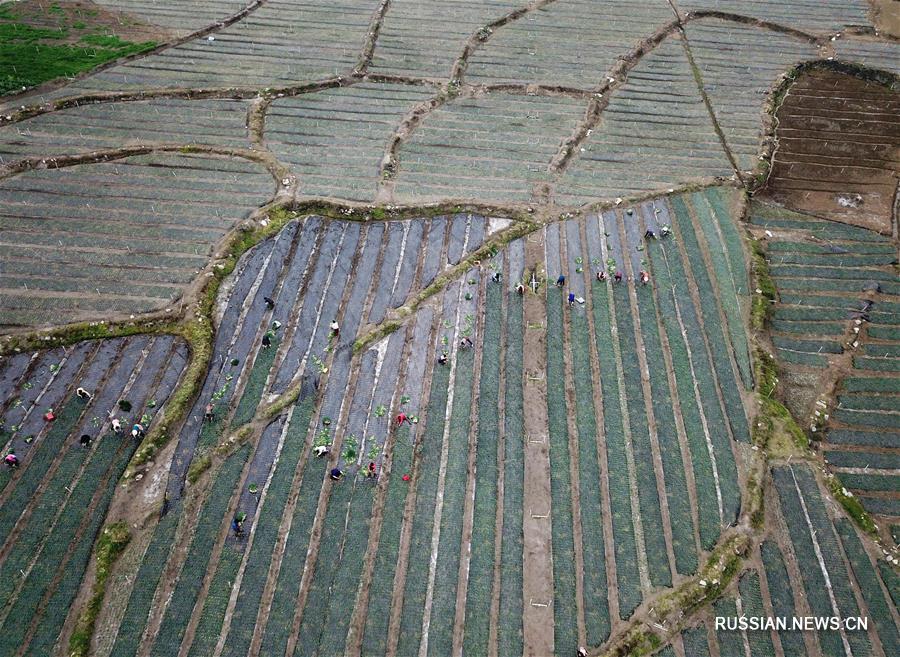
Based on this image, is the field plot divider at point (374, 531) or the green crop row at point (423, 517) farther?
the green crop row at point (423, 517)

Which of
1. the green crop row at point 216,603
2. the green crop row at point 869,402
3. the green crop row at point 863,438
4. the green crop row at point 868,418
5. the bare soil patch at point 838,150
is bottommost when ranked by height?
the green crop row at point 216,603

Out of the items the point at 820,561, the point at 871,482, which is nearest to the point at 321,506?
the point at 820,561

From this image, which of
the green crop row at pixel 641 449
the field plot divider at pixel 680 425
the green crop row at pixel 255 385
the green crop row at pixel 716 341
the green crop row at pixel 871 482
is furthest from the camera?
the green crop row at pixel 716 341

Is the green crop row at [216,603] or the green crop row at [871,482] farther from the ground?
the green crop row at [871,482]

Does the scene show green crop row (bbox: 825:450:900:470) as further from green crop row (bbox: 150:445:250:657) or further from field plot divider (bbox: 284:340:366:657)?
green crop row (bbox: 150:445:250:657)

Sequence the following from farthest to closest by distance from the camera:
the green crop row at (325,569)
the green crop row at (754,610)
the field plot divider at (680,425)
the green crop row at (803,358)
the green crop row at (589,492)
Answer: the green crop row at (803,358) → the field plot divider at (680,425) → the green crop row at (589,492) → the green crop row at (754,610) → the green crop row at (325,569)

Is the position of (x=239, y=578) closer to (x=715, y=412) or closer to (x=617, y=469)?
(x=617, y=469)

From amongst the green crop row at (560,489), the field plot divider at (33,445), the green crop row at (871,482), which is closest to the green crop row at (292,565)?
the green crop row at (560,489)

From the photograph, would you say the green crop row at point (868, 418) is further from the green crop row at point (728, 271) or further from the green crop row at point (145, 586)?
the green crop row at point (145, 586)
